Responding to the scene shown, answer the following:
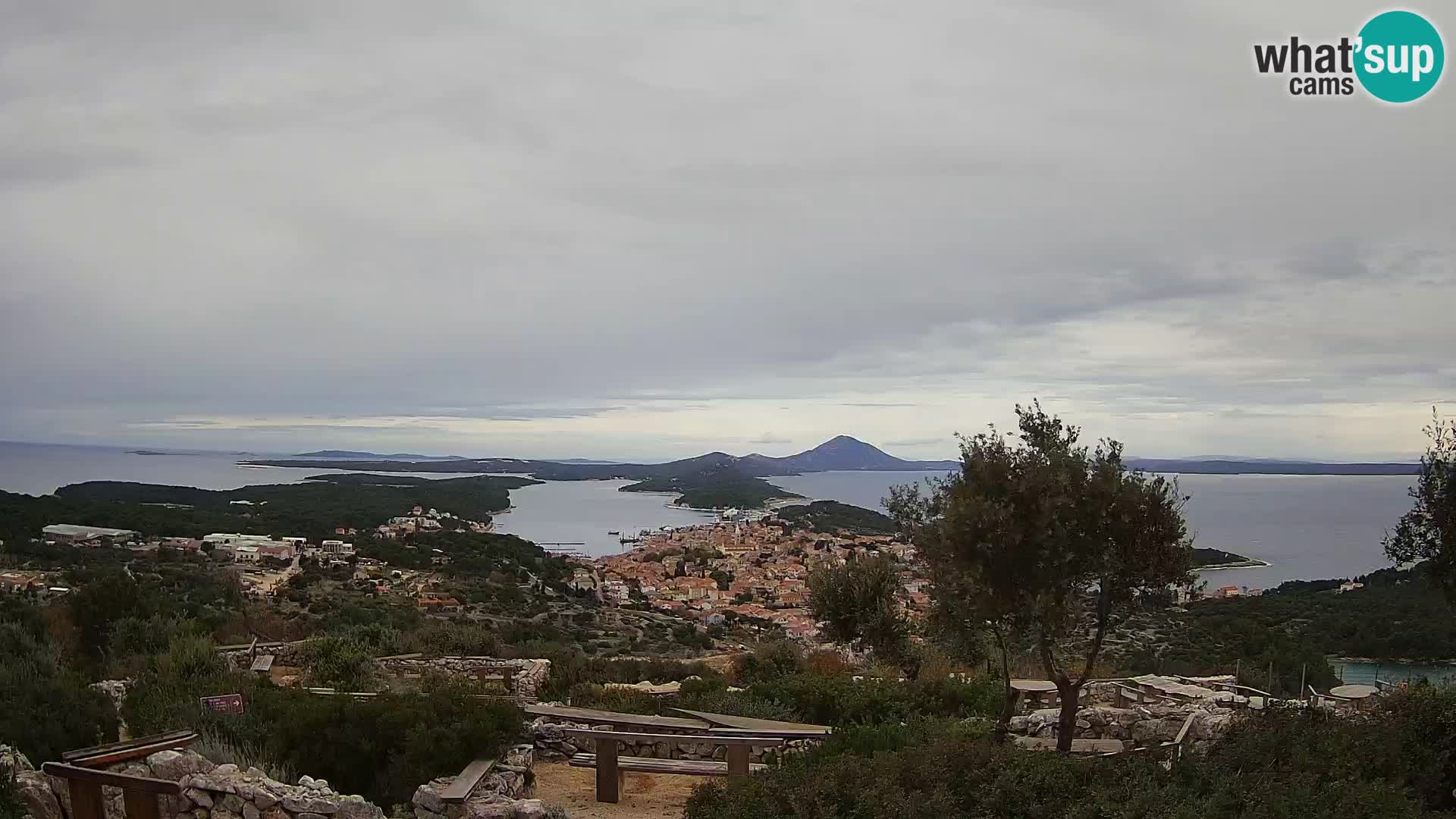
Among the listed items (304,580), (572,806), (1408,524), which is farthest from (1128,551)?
(304,580)

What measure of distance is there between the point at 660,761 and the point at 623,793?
0.48 metres

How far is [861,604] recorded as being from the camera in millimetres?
14109

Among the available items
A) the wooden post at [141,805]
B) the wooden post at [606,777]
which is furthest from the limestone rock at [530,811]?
the wooden post at [141,805]

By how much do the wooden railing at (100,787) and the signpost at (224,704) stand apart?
1764mm

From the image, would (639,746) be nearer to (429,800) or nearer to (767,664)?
(429,800)

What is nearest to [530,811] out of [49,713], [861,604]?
[49,713]

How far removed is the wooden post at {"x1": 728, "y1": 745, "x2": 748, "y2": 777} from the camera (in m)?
7.39

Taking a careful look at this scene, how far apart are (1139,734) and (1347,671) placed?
17.9ft

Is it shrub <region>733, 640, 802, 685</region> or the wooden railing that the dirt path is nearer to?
the wooden railing

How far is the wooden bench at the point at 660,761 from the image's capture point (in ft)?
24.6

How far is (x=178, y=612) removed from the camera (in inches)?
599

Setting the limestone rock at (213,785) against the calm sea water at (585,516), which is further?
the calm sea water at (585,516)

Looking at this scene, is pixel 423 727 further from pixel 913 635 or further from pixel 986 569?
pixel 913 635

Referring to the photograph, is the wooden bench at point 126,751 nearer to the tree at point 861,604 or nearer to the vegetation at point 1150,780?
the vegetation at point 1150,780
